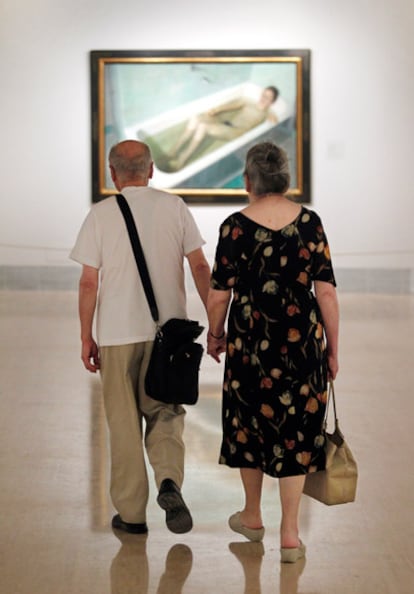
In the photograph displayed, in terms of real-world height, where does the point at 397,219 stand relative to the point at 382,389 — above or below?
above

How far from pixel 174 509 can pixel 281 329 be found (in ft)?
3.16

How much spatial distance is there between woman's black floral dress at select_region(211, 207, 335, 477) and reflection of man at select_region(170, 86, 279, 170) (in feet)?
45.5

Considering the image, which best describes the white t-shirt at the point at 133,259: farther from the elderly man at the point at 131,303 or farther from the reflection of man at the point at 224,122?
the reflection of man at the point at 224,122

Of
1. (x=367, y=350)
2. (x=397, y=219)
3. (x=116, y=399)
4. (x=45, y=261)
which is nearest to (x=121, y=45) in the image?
(x=45, y=261)

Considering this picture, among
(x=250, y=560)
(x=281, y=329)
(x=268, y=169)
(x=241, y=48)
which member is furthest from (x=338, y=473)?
(x=241, y=48)

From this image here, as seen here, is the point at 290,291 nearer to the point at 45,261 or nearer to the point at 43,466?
the point at 43,466

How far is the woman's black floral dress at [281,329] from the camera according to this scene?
16.8 ft

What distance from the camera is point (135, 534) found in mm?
5629

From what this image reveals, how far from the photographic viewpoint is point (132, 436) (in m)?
5.58

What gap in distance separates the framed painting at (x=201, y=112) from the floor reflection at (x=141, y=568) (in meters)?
13.7

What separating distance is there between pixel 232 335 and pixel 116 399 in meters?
0.72

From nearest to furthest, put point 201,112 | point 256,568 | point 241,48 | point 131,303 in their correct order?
point 256,568, point 131,303, point 241,48, point 201,112

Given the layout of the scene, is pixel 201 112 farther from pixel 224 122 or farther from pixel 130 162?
pixel 130 162

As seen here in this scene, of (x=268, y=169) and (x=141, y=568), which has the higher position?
(x=268, y=169)
